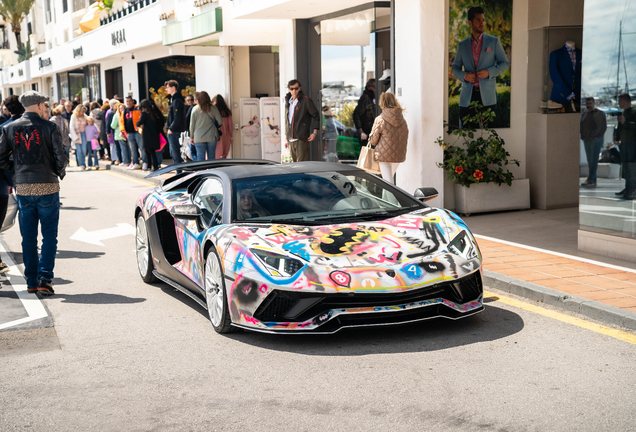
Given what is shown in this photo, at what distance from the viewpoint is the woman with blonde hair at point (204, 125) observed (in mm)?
16891

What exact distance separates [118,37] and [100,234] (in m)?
17.5

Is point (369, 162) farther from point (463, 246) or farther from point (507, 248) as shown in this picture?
point (463, 246)

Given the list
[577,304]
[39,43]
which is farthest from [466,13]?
[39,43]

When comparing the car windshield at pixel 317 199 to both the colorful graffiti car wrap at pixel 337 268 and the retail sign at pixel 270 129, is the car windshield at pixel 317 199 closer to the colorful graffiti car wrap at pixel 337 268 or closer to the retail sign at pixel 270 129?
the colorful graffiti car wrap at pixel 337 268

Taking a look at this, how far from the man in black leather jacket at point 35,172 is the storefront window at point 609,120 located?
545 centimetres

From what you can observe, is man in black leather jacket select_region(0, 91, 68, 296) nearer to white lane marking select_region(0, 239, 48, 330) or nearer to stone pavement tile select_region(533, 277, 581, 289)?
white lane marking select_region(0, 239, 48, 330)

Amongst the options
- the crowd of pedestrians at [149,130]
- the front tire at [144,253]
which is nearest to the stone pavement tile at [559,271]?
the front tire at [144,253]

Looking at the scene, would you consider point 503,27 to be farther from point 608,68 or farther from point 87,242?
point 87,242

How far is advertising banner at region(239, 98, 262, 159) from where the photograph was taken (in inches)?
792

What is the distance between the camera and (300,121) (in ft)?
46.5

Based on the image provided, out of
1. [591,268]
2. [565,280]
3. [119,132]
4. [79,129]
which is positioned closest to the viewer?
[565,280]

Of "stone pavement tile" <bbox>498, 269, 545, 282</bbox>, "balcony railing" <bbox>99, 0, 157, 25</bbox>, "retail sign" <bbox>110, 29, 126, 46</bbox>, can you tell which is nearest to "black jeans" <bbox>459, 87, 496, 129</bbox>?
"stone pavement tile" <bbox>498, 269, 545, 282</bbox>

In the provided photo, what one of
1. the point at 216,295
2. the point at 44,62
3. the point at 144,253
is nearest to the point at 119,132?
the point at 144,253

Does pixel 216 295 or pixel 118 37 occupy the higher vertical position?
pixel 118 37
